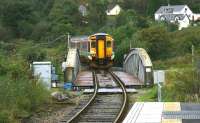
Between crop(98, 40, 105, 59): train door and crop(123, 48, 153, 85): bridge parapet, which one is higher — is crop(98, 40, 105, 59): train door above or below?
above

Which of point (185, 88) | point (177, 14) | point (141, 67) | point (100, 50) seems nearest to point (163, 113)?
point (185, 88)

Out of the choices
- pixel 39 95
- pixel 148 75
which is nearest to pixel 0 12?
pixel 148 75

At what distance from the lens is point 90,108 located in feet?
59.8

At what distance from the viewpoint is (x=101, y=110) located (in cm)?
1780

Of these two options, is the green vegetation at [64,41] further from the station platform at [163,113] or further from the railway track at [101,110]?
the station platform at [163,113]

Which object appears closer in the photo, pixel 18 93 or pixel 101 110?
pixel 18 93

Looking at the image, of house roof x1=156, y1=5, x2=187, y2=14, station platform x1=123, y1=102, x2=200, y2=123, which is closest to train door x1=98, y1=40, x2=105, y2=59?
station platform x1=123, y1=102, x2=200, y2=123

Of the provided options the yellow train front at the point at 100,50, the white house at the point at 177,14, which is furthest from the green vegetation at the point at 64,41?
the yellow train front at the point at 100,50

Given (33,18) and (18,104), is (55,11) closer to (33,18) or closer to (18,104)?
(33,18)

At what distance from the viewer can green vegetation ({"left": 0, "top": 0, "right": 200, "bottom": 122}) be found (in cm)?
1725

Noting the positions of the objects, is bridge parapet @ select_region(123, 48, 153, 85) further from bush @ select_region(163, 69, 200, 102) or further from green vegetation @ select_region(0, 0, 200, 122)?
bush @ select_region(163, 69, 200, 102)

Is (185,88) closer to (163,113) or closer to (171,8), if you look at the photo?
(163,113)

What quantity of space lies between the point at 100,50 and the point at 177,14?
7883cm

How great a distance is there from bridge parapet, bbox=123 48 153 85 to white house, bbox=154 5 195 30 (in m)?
75.0
